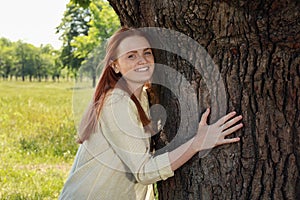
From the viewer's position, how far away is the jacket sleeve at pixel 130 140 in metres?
3.09

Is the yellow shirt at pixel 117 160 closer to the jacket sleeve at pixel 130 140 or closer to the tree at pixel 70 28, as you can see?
the jacket sleeve at pixel 130 140

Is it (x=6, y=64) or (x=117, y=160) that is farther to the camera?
(x=6, y=64)

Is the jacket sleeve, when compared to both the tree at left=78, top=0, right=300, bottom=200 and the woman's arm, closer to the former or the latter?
the woman's arm

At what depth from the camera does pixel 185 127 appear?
3.20m

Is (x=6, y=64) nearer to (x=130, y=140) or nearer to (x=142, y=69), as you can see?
(x=142, y=69)

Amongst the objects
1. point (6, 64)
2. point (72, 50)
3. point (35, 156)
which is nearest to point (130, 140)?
point (35, 156)

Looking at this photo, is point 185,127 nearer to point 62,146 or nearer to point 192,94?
point 192,94

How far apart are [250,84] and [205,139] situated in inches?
16.4

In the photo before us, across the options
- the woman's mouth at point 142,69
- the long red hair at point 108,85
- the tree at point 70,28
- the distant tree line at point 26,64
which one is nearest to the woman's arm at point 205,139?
the long red hair at point 108,85

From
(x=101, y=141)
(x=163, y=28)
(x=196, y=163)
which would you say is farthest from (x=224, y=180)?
(x=163, y=28)

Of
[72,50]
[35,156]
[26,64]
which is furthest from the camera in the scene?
[26,64]

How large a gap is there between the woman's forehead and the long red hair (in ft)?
0.09

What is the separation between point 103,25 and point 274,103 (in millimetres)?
38776

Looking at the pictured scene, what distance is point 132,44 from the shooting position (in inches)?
128
